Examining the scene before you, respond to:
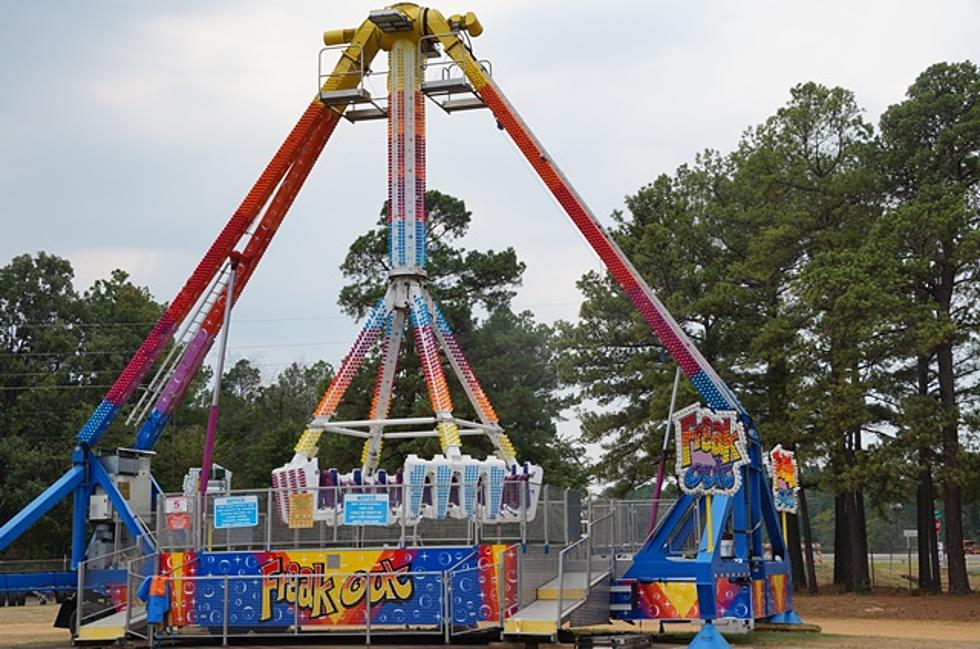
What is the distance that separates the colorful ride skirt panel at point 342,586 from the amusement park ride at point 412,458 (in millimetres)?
53

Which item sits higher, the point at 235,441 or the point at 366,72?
the point at 366,72

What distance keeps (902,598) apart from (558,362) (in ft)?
51.8

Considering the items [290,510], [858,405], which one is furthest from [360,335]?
[858,405]

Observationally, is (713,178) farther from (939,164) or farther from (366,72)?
(366,72)

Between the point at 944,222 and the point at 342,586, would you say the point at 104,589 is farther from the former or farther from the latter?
the point at 944,222

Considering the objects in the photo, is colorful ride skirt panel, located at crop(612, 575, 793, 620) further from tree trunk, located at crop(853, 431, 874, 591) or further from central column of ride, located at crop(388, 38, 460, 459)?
tree trunk, located at crop(853, 431, 874, 591)

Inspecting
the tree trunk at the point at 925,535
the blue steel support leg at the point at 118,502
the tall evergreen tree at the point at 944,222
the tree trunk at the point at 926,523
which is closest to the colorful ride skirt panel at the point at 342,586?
the blue steel support leg at the point at 118,502

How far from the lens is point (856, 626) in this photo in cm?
3584

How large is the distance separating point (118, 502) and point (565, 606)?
41.3 feet

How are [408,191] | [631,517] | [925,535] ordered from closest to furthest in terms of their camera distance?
[631,517]
[408,191]
[925,535]

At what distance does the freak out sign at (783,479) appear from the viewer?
32312mm

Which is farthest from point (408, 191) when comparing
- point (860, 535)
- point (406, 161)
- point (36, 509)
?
point (860, 535)

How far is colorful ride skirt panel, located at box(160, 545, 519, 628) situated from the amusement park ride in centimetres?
5

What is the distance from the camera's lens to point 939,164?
152 feet
